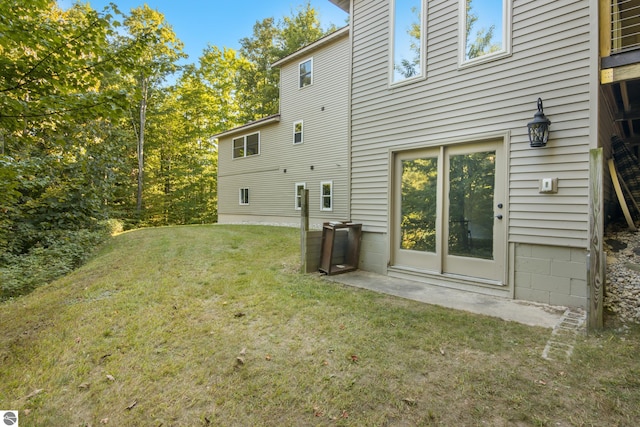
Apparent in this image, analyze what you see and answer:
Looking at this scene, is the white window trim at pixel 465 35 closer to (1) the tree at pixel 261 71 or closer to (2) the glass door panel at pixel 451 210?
(2) the glass door panel at pixel 451 210

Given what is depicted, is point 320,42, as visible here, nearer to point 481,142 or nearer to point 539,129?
point 481,142

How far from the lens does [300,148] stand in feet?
42.3

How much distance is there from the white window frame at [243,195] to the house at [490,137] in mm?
10623

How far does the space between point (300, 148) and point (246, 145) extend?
4039 mm

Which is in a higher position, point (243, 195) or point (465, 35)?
point (465, 35)

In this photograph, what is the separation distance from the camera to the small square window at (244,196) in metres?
15.7

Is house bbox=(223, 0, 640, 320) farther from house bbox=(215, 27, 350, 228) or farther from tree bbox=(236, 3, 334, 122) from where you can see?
tree bbox=(236, 3, 334, 122)

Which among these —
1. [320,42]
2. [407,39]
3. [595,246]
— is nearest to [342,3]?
[407,39]

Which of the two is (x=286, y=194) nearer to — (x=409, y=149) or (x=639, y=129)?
(x=409, y=149)

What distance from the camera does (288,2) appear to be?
1936cm

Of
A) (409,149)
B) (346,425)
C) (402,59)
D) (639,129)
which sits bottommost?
(346,425)

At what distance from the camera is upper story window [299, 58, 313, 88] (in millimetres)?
12469

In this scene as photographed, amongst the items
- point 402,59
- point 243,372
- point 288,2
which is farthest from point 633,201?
point 288,2

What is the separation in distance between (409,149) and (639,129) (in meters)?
5.78
